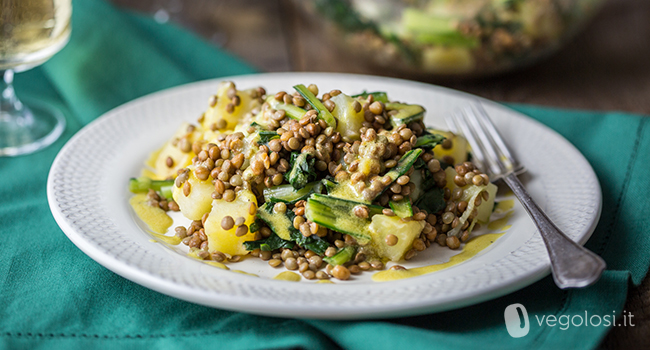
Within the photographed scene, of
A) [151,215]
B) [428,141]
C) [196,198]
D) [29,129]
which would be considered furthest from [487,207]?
[29,129]

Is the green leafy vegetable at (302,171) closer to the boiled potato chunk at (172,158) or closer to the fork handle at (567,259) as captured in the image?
the boiled potato chunk at (172,158)

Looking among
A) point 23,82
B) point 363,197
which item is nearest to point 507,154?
point 363,197

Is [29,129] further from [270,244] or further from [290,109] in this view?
[270,244]

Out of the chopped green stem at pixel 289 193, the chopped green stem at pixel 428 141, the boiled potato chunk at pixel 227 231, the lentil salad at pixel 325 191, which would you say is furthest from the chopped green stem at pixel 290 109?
the chopped green stem at pixel 428 141

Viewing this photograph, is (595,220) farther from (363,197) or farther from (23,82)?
(23,82)

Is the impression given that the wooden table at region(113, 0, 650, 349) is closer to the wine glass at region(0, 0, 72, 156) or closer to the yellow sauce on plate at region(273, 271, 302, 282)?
the wine glass at region(0, 0, 72, 156)
